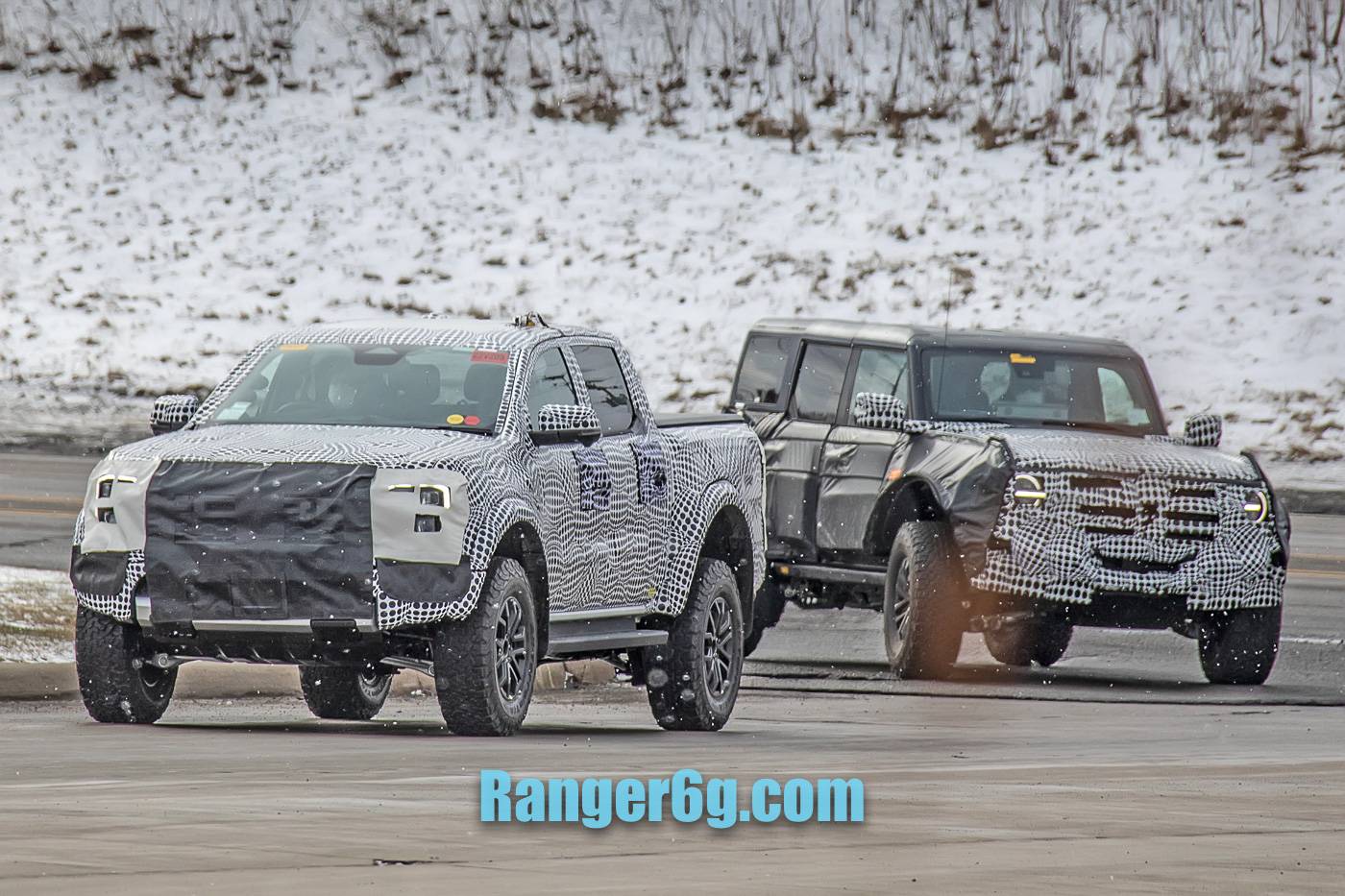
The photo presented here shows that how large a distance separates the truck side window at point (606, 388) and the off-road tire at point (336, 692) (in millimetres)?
1576

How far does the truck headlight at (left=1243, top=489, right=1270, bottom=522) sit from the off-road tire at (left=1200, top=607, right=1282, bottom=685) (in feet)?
1.73

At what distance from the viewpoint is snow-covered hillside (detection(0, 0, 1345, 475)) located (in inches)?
1462

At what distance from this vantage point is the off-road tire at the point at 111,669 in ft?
37.7

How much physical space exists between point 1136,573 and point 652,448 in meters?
4.03

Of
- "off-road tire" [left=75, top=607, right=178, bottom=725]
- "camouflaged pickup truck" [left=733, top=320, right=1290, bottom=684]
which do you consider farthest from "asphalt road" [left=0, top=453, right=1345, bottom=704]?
"off-road tire" [left=75, top=607, right=178, bottom=725]

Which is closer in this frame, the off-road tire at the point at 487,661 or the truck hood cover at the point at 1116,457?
the off-road tire at the point at 487,661

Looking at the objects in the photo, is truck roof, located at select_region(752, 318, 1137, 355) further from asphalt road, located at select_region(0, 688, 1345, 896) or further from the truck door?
asphalt road, located at select_region(0, 688, 1345, 896)

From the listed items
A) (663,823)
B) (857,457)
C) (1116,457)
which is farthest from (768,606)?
(663,823)

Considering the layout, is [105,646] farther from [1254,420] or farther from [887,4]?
[887,4]

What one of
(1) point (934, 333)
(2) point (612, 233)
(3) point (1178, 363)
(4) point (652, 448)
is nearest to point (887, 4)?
(2) point (612, 233)

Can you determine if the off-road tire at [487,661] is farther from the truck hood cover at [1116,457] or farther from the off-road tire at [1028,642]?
the off-road tire at [1028,642]

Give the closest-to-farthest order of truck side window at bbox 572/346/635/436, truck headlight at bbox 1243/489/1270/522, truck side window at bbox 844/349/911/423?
1. truck side window at bbox 572/346/635/436
2. truck headlight at bbox 1243/489/1270/522
3. truck side window at bbox 844/349/911/423

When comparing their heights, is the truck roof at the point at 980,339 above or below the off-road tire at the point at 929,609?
above

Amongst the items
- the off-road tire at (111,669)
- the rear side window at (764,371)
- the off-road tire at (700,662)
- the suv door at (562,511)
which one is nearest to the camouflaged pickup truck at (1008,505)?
the rear side window at (764,371)
